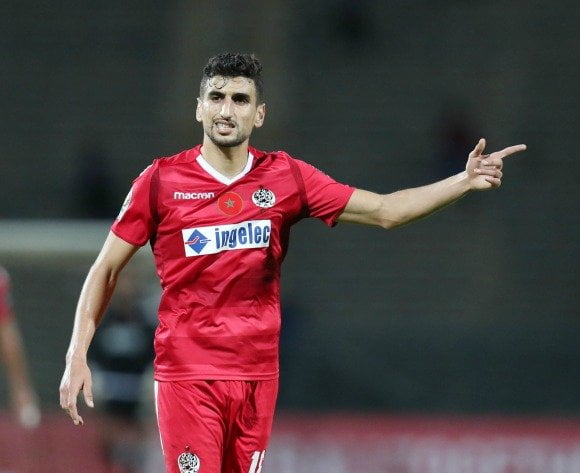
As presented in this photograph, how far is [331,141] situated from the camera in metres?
15.2

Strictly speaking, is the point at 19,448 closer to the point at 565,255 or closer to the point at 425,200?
the point at 425,200

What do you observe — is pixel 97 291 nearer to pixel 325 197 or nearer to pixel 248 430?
pixel 248 430

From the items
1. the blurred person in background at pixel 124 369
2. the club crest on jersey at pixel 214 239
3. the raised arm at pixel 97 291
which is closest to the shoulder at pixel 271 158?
the club crest on jersey at pixel 214 239

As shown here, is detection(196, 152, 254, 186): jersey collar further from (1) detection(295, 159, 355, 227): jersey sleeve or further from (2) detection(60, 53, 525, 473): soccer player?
(1) detection(295, 159, 355, 227): jersey sleeve

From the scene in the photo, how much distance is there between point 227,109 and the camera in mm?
4453

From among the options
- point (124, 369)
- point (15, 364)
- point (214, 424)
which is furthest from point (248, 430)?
point (124, 369)

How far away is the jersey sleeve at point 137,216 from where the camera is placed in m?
4.51

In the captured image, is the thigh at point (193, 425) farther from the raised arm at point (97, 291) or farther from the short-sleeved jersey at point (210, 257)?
the raised arm at point (97, 291)

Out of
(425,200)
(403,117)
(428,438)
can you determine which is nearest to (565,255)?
(403,117)

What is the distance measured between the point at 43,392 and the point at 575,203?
299 inches

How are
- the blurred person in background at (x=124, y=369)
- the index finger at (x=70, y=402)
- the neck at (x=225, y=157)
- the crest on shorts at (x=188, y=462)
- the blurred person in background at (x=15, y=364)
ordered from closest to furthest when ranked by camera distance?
the index finger at (x=70, y=402) → the crest on shorts at (x=188, y=462) → the neck at (x=225, y=157) → the blurred person in background at (x=15, y=364) → the blurred person in background at (x=124, y=369)

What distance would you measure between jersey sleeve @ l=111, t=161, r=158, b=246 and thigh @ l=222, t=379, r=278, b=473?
0.66 m

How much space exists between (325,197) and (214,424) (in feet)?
3.03

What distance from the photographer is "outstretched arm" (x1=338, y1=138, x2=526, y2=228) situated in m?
4.49
